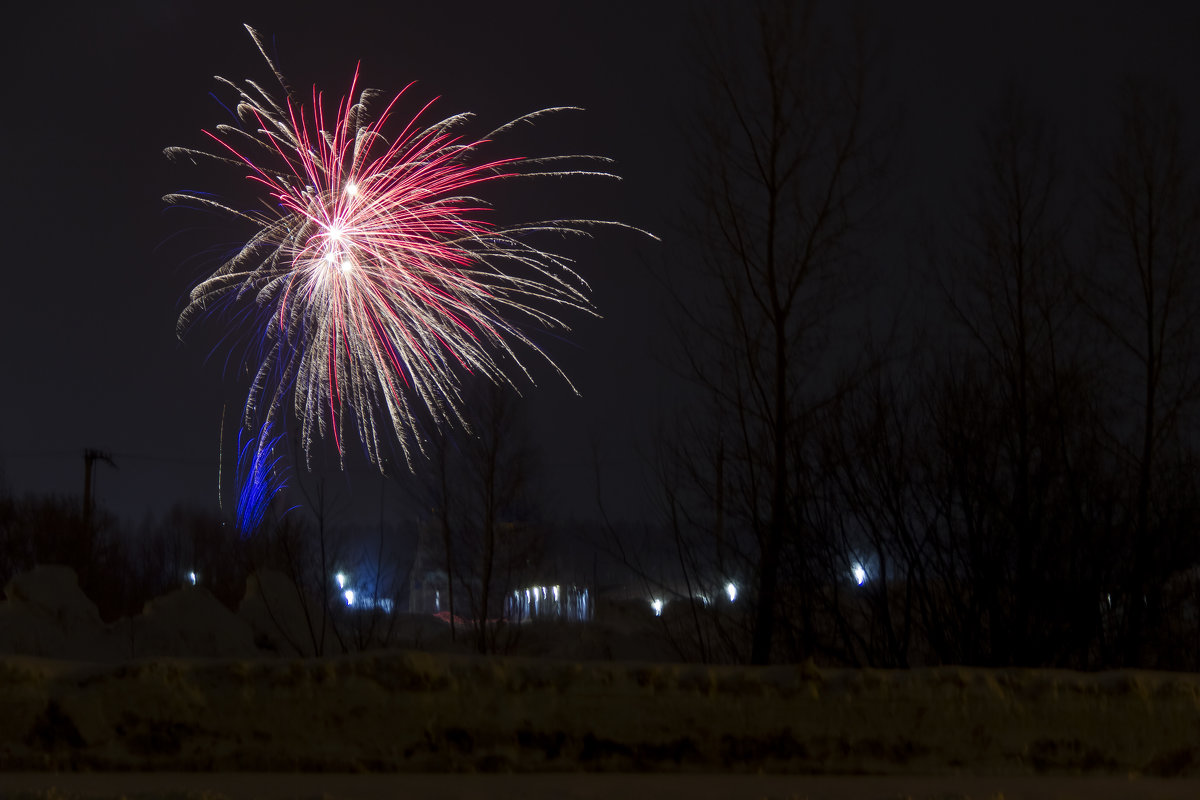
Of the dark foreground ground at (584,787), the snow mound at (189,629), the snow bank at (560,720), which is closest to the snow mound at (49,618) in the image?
the snow mound at (189,629)

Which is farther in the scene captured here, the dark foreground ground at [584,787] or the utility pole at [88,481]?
the utility pole at [88,481]

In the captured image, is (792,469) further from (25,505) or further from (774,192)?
(25,505)

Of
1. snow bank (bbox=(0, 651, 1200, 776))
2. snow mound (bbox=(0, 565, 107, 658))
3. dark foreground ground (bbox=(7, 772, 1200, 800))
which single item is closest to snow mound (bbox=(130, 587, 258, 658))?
snow mound (bbox=(0, 565, 107, 658))

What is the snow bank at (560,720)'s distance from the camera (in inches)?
235

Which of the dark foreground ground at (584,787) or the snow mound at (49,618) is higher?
the snow mound at (49,618)

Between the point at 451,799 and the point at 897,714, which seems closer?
the point at 451,799

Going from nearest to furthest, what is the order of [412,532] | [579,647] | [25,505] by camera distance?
[579,647] → [412,532] → [25,505]

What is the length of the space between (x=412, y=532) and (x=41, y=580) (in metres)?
20.5

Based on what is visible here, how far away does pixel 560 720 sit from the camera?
19.7ft

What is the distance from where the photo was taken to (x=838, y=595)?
9773 millimetres

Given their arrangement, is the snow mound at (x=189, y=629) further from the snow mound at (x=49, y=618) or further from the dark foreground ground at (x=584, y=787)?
the dark foreground ground at (x=584, y=787)

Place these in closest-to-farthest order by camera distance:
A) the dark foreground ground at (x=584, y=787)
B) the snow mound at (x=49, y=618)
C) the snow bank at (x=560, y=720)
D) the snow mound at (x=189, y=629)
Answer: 1. the dark foreground ground at (x=584, y=787)
2. the snow bank at (x=560, y=720)
3. the snow mound at (x=49, y=618)
4. the snow mound at (x=189, y=629)

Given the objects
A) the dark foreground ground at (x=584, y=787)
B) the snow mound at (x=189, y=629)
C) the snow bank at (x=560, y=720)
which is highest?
the snow mound at (x=189, y=629)

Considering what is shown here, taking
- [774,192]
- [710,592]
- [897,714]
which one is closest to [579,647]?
[710,592]
